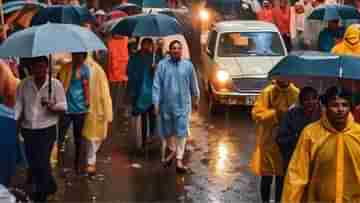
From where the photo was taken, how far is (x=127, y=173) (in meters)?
10.7

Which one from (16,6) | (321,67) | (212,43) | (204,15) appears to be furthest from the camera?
(204,15)

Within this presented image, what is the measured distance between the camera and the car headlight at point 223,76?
49.2ft

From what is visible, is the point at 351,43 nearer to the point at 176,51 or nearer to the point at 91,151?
the point at 176,51

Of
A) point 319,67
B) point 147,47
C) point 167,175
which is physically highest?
point 319,67

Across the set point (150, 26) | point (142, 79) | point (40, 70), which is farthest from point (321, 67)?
point (142, 79)

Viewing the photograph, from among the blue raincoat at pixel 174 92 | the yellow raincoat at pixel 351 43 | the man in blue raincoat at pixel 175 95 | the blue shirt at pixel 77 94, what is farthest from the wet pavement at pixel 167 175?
the yellow raincoat at pixel 351 43

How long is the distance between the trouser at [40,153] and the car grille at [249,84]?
697cm

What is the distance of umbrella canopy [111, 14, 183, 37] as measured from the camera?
1151 centimetres

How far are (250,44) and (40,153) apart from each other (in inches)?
336

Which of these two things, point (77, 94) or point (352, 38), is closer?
point (77, 94)

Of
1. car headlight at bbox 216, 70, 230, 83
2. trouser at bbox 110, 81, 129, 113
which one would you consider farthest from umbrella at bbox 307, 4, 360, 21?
trouser at bbox 110, 81, 129, 113

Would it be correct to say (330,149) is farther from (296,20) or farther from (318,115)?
(296,20)

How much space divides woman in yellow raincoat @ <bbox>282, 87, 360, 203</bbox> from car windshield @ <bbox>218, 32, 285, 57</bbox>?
10.2 metres

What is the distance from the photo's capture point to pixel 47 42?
835 cm
